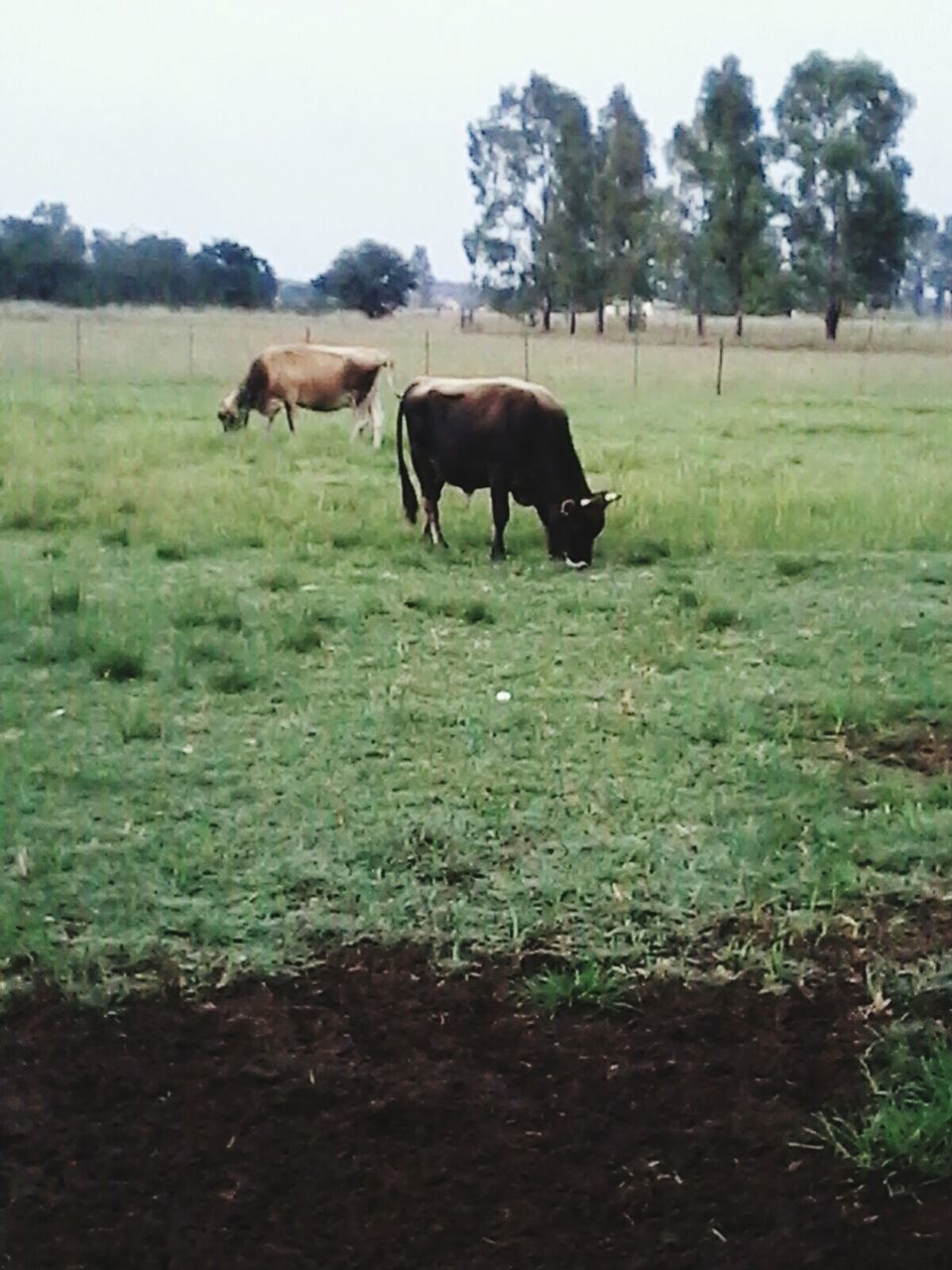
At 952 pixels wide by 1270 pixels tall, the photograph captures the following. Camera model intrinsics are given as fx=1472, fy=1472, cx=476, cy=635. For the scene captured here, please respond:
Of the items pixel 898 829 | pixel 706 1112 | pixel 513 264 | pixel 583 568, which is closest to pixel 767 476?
pixel 583 568

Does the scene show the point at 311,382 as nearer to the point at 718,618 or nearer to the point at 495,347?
the point at 495,347

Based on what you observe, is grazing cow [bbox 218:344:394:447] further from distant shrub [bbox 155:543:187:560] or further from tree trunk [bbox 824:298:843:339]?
distant shrub [bbox 155:543:187:560]

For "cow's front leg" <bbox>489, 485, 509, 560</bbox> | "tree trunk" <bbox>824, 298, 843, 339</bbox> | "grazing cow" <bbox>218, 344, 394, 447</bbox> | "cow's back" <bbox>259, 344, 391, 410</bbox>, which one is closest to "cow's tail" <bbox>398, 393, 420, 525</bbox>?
"cow's front leg" <bbox>489, 485, 509, 560</bbox>

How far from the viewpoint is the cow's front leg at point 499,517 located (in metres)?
6.61

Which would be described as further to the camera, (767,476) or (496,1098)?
(767,476)

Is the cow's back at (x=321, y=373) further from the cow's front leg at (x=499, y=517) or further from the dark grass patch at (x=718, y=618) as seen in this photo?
the dark grass patch at (x=718, y=618)

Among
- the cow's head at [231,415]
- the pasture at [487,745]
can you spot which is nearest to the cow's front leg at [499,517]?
the pasture at [487,745]

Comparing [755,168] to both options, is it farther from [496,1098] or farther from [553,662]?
[496,1098]

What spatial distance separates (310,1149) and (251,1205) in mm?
149

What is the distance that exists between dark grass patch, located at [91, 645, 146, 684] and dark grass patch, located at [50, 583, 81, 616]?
0.70 meters

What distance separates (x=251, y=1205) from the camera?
199cm

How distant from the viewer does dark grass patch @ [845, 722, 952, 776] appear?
12.7 feet

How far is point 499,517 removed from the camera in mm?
6648

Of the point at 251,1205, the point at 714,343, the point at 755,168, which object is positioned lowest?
the point at 251,1205
